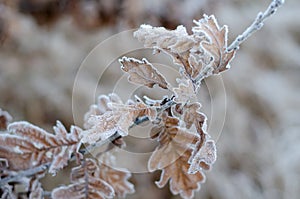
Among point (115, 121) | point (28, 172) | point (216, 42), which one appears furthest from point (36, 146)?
point (216, 42)

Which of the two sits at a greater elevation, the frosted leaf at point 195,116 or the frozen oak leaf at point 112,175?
the frozen oak leaf at point 112,175

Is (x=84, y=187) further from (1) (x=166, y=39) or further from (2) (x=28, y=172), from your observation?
(1) (x=166, y=39)

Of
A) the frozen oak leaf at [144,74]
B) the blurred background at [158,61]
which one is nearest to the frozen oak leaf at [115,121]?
the frozen oak leaf at [144,74]

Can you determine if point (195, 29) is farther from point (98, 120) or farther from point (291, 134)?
point (291, 134)

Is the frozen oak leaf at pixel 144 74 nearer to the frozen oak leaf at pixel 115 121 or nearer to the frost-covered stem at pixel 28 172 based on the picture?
the frozen oak leaf at pixel 115 121

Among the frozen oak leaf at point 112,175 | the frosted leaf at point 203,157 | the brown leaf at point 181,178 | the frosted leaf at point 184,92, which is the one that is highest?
the frozen oak leaf at point 112,175

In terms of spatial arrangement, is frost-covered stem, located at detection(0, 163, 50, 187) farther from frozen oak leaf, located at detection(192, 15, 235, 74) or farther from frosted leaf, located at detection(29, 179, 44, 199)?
frozen oak leaf, located at detection(192, 15, 235, 74)

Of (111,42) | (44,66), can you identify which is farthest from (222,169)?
(44,66)
